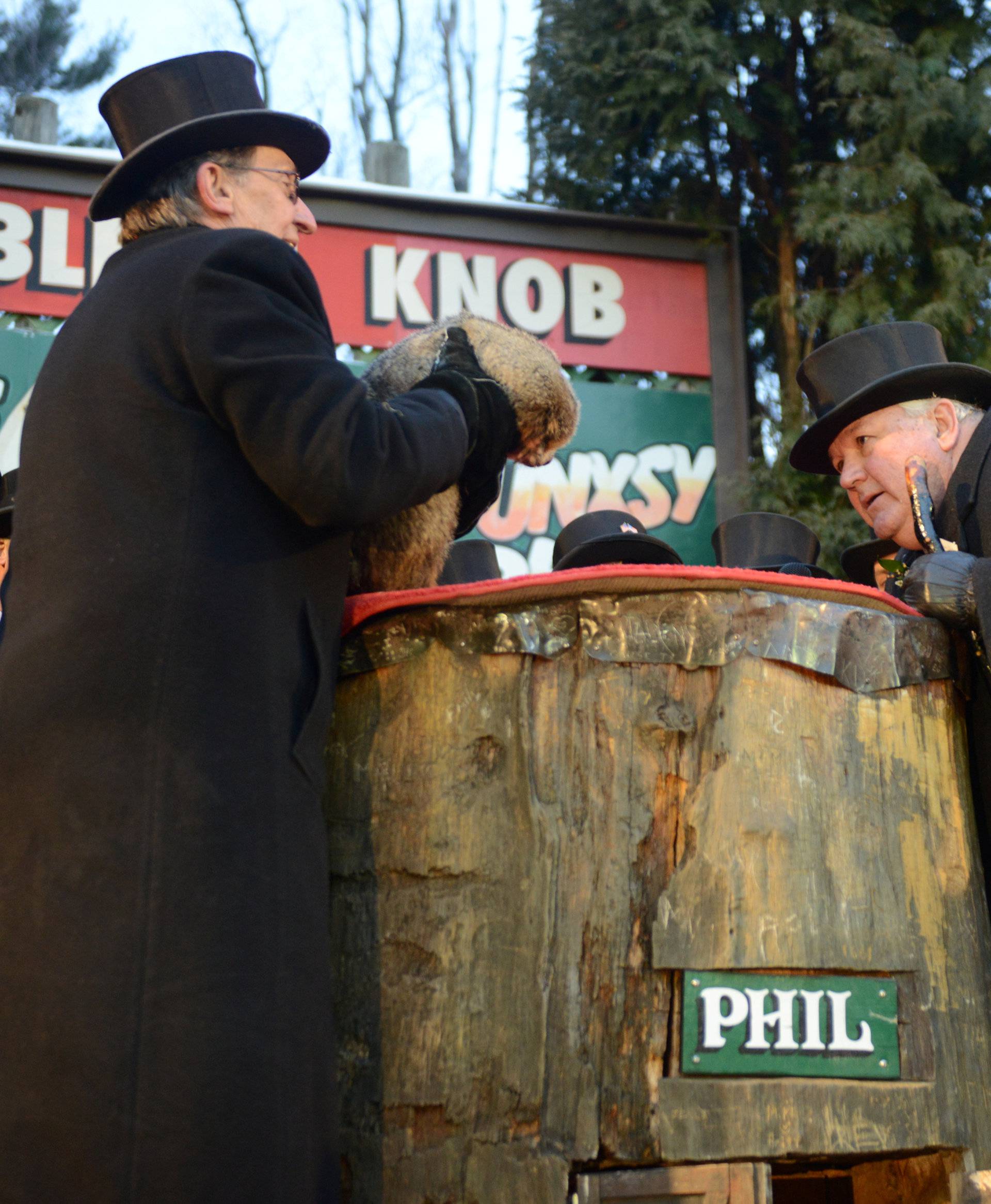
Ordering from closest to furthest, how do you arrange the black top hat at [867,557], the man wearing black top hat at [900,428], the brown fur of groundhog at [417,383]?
the brown fur of groundhog at [417,383] < the man wearing black top hat at [900,428] < the black top hat at [867,557]

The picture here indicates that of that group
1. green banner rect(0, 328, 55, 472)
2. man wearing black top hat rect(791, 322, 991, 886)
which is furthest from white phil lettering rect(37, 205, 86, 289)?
man wearing black top hat rect(791, 322, 991, 886)

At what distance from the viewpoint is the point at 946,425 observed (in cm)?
327

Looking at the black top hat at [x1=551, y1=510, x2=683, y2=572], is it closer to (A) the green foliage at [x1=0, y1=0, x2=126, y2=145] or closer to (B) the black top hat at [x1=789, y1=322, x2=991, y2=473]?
(B) the black top hat at [x1=789, y1=322, x2=991, y2=473]

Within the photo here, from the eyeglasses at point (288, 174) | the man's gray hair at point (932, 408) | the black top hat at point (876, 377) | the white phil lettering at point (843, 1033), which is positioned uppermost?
the black top hat at point (876, 377)

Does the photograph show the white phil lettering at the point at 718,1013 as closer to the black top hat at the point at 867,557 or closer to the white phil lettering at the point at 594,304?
the black top hat at the point at 867,557

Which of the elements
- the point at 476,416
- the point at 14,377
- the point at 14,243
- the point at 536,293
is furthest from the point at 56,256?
the point at 476,416

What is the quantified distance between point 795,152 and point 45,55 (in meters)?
13.8

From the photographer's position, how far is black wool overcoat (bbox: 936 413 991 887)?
2.46m

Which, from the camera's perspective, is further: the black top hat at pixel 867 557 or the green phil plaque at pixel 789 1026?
the black top hat at pixel 867 557

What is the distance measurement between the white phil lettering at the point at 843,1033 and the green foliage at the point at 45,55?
18.6 metres

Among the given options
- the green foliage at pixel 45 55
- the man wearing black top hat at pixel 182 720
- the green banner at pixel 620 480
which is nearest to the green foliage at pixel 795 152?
the green banner at pixel 620 480

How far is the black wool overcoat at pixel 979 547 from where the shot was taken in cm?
246

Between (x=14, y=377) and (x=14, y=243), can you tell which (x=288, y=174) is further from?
(x=14, y=243)

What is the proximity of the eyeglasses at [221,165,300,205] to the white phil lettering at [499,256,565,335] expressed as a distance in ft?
20.5
